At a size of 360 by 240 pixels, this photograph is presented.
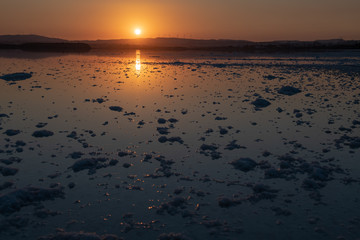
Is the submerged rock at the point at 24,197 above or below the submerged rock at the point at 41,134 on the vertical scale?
below

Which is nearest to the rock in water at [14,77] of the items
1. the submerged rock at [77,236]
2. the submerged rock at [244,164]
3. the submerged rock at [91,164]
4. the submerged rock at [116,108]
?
the submerged rock at [116,108]

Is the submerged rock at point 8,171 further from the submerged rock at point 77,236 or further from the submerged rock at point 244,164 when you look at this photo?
the submerged rock at point 244,164

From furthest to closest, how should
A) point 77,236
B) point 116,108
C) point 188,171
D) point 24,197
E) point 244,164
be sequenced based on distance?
point 116,108 → point 244,164 → point 188,171 → point 24,197 → point 77,236

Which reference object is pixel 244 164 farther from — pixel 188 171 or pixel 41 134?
pixel 41 134

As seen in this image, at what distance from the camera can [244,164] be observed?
4488 millimetres

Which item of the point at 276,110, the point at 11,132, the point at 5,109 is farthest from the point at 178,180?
the point at 5,109

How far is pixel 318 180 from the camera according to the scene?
13.3 feet

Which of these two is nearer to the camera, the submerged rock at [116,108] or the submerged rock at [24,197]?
the submerged rock at [24,197]

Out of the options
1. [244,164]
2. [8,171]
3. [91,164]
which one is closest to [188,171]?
[244,164]

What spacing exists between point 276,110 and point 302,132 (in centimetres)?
235

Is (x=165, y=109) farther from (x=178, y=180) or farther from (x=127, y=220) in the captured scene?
(x=127, y=220)

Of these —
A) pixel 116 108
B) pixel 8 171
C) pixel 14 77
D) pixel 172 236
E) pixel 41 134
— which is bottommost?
pixel 172 236

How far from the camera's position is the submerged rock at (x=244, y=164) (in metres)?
4.46

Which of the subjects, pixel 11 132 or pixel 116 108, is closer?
pixel 11 132
